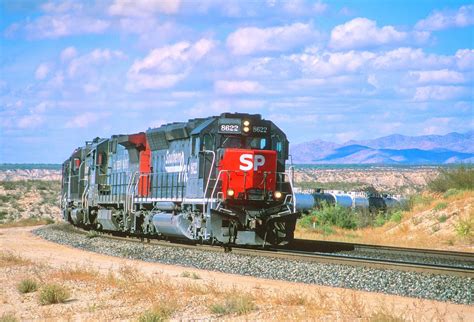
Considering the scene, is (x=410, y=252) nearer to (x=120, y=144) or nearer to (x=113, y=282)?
(x=113, y=282)

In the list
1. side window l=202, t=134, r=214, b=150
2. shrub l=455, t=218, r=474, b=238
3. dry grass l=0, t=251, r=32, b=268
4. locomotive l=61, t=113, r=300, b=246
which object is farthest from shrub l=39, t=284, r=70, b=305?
shrub l=455, t=218, r=474, b=238

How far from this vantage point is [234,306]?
11648mm

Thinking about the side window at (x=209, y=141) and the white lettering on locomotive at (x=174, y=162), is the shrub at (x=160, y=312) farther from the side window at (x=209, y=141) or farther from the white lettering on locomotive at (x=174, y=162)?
the white lettering on locomotive at (x=174, y=162)

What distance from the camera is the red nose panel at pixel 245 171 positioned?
21484 mm

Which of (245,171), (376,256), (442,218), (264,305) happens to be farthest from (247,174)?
(442,218)

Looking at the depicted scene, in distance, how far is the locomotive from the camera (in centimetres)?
2141

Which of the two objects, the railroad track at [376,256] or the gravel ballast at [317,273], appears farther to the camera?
the railroad track at [376,256]

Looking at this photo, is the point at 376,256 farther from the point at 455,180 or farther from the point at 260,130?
the point at 455,180

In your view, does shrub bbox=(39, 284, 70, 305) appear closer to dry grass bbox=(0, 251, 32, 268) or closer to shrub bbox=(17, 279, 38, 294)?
shrub bbox=(17, 279, 38, 294)

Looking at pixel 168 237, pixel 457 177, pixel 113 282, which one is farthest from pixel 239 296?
pixel 457 177

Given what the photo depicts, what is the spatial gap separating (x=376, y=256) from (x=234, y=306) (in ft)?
31.8

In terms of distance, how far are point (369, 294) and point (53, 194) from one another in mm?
75309

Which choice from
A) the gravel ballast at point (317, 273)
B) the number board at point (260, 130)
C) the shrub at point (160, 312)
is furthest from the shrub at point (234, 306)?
the number board at point (260, 130)

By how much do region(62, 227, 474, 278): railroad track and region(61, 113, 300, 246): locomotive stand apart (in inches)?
21.7
